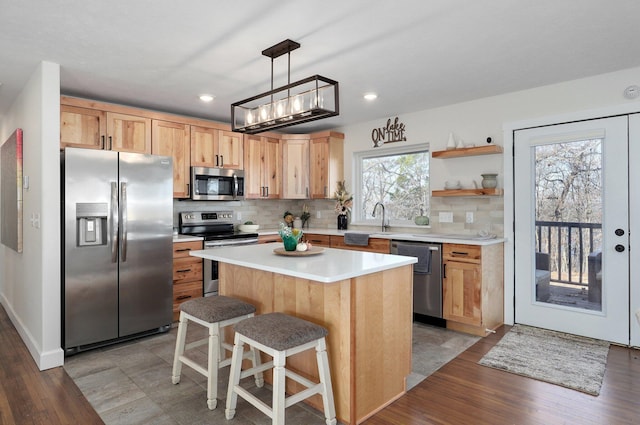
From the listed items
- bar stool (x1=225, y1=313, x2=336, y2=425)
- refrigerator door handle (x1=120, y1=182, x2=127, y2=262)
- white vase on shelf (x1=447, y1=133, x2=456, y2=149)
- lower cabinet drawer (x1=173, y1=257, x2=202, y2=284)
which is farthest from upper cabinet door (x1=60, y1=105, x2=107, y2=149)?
white vase on shelf (x1=447, y1=133, x2=456, y2=149)

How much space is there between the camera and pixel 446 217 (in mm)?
4492

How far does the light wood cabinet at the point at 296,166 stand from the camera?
5531 millimetres

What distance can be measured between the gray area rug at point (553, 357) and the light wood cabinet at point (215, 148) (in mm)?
3549

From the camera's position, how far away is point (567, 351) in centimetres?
323

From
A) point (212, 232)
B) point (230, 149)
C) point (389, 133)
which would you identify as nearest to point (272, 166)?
point (230, 149)

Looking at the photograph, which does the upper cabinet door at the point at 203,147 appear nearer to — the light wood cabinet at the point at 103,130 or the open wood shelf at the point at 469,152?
the light wood cabinet at the point at 103,130

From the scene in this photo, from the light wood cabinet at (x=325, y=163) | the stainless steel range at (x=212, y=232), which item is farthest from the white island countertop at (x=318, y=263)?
the light wood cabinet at (x=325, y=163)

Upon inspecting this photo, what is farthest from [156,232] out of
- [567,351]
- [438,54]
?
[567,351]

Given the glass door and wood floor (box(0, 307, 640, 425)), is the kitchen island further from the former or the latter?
the glass door

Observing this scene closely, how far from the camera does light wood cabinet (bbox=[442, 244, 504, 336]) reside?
367 cm

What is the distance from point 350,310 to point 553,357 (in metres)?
2.07

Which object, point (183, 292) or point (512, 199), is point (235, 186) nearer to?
point (183, 292)

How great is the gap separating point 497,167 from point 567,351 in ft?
6.07

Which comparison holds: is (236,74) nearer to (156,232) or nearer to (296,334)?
(156,232)
